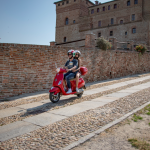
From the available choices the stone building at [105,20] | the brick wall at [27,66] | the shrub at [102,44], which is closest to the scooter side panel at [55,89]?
the brick wall at [27,66]

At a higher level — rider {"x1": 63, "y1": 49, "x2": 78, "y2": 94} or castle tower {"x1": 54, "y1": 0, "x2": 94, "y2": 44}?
castle tower {"x1": 54, "y1": 0, "x2": 94, "y2": 44}

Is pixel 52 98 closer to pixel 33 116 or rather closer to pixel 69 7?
pixel 33 116

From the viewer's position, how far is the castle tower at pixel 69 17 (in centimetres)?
4581

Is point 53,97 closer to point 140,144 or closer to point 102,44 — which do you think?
point 140,144

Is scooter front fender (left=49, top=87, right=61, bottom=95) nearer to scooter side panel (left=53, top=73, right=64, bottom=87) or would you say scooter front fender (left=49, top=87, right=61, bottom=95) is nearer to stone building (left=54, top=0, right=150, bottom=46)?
scooter side panel (left=53, top=73, right=64, bottom=87)

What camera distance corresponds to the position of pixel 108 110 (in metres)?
4.55

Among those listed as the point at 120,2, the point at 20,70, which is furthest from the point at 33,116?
the point at 120,2

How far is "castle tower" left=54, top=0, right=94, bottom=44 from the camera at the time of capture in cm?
4581

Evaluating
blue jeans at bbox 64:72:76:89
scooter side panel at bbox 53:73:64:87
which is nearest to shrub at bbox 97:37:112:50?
blue jeans at bbox 64:72:76:89

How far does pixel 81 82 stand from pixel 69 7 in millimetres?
45435

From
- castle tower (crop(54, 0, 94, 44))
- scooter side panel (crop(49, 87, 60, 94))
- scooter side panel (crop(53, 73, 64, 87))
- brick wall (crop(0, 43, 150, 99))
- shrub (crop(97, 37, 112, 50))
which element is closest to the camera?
scooter side panel (crop(49, 87, 60, 94))

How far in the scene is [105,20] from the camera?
1640 inches

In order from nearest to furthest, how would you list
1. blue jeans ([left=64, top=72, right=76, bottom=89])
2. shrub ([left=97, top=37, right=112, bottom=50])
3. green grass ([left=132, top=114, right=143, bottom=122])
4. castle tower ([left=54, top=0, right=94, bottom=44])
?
green grass ([left=132, top=114, right=143, bottom=122])
blue jeans ([left=64, top=72, right=76, bottom=89])
shrub ([left=97, top=37, right=112, bottom=50])
castle tower ([left=54, top=0, right=94, bottom=44])

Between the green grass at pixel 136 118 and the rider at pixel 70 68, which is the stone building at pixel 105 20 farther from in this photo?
the green grass at pixel 136 118
